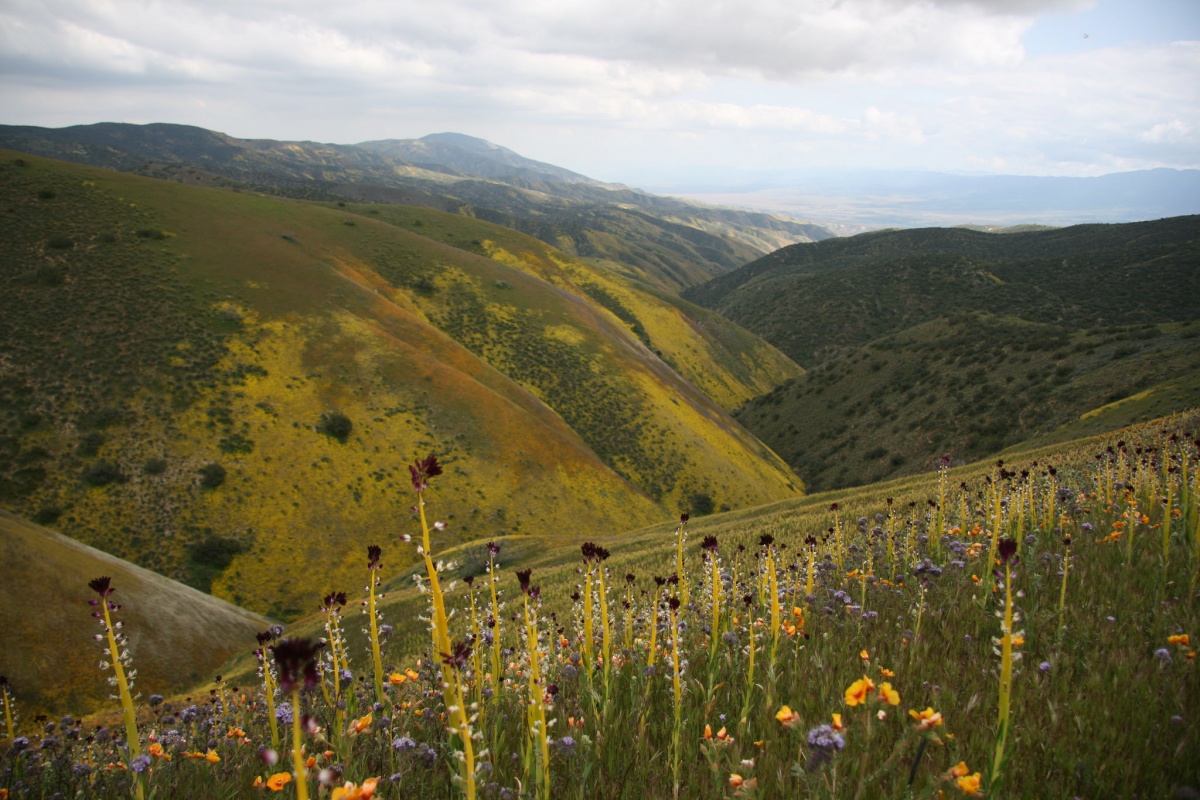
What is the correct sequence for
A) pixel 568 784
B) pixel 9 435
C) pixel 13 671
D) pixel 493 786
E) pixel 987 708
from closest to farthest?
pixel 493 786
pixel 568 784
pixel 987 708
pixel 13 671
pixel 9 435

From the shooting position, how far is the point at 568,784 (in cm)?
360

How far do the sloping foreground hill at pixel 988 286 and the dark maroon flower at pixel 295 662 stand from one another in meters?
118

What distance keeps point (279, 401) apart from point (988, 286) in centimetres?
12838

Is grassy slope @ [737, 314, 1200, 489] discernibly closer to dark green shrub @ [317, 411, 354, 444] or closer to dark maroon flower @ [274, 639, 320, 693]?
dark maroon flower @ [274, 639, 320, 693]

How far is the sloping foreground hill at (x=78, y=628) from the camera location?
17875mm

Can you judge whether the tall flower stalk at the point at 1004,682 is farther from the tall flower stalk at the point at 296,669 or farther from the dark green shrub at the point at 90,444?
the dark green shrub at the point at 90,444

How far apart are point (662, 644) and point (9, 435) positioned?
164ft

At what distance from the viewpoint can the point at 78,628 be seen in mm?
19359

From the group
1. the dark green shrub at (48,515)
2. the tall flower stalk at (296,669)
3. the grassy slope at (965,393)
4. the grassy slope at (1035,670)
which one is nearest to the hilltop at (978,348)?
the grassy slope at (965,393)

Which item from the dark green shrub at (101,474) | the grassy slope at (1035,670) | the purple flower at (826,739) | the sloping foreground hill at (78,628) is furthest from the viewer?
the dark green shrub at (101,474)

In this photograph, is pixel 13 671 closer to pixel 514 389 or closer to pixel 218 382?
pixel 218 382

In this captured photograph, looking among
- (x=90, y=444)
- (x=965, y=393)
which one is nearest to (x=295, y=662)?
(x=90, y=444)

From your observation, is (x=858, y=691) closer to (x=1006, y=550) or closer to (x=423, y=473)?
(x=1006, y=550)

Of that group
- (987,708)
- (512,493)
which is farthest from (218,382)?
(987,708)
